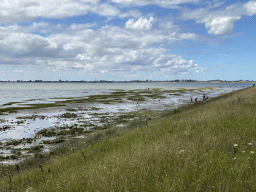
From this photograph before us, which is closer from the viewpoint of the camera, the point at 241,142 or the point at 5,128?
the point at 241,142

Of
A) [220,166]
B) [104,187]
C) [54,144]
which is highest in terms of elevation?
[220,166]

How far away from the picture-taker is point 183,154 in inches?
205

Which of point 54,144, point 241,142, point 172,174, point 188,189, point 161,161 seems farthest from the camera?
point 54,144

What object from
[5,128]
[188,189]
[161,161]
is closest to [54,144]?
[5,128]

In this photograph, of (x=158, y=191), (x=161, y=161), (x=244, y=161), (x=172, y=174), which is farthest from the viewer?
(x=161, y=161)

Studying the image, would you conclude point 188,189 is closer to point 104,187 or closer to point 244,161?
point 104,187

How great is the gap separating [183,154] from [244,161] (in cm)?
158

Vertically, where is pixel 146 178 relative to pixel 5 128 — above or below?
above

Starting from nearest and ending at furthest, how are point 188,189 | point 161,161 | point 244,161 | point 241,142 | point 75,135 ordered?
point 188,189 < point 244,161 < point 161,161 < point 241,142 < point 75,135

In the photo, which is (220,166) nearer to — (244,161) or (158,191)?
(244,161)

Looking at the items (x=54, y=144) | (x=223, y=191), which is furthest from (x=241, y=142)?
(x=54, y=144)

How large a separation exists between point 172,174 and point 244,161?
81.4 inches

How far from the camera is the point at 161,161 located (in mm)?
5133

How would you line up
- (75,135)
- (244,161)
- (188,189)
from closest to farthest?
(188,189), (244,161), (75,135)
